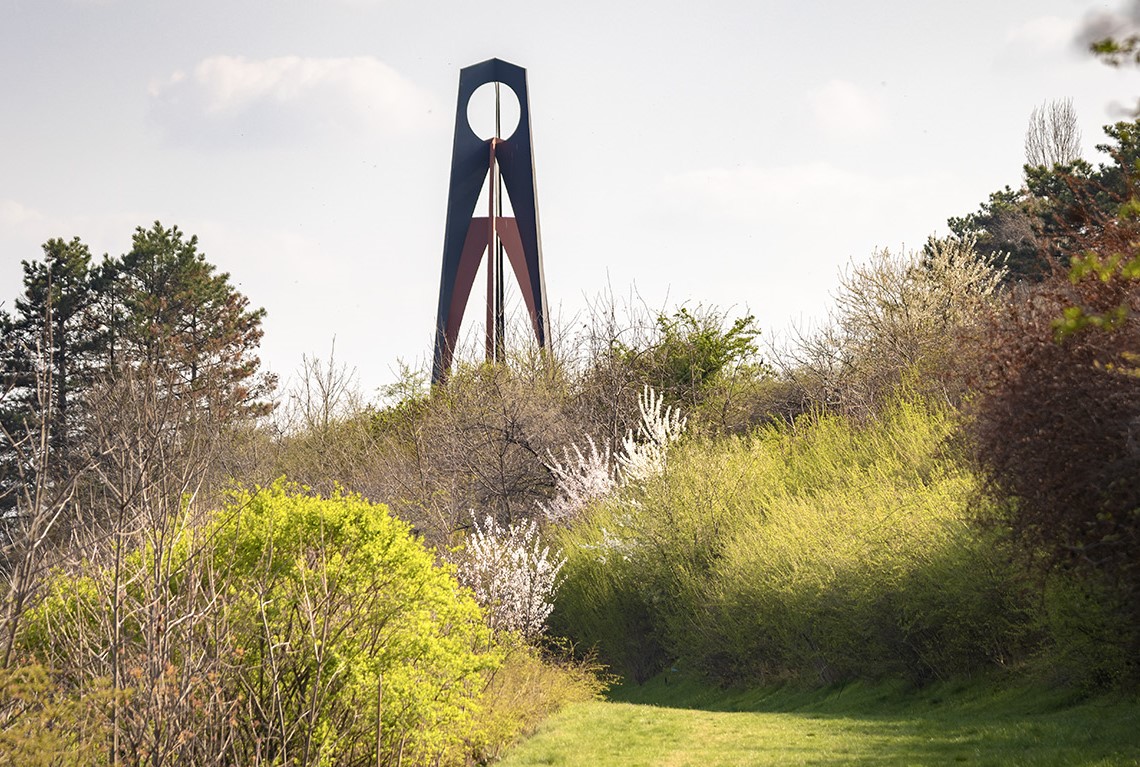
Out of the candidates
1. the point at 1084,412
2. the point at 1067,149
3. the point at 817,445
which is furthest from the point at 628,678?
the point at 1067,149

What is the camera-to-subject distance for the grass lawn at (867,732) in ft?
31.0

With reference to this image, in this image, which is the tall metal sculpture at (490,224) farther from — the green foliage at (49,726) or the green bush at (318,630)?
the green foliage at (49,726)

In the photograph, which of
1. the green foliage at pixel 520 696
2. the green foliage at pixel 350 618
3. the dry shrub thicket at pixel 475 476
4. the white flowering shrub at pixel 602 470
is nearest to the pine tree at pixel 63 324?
the dry shrub thicket at pixel 475 476

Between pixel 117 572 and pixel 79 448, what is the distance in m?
19.2

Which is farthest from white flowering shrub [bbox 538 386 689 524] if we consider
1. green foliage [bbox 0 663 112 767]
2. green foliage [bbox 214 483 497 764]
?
green foliage [bbox 0 663 112 767]

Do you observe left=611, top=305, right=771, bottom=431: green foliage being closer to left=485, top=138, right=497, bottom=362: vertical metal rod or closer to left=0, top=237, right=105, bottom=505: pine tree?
left=485, top=138, right=497, bottom=362: vertical metal rod

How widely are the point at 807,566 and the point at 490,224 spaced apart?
1768cm

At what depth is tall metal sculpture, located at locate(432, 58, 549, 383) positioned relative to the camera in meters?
29.8

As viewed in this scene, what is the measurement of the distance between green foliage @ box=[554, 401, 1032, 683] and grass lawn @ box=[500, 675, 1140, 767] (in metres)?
0.69

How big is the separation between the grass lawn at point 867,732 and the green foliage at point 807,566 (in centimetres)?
69

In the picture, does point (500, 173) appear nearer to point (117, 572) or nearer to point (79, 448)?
point (79, 448)

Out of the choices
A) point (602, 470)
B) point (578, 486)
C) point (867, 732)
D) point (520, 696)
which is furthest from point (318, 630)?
point (578, 486)

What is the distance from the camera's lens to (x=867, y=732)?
11.2 metres

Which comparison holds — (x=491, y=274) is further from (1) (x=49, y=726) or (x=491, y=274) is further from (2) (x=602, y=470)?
(1) (x=49, y=726)
